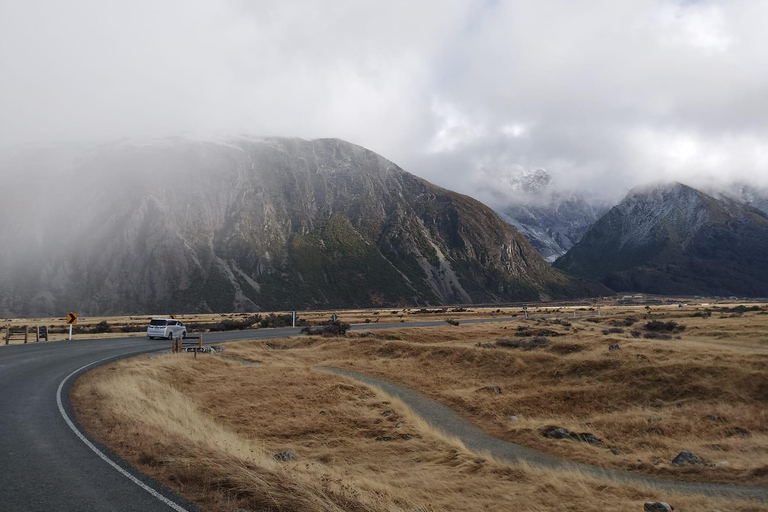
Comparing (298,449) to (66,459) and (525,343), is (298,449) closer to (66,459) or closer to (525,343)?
(66,459)

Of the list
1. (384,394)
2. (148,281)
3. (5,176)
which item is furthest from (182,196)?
(384,394)

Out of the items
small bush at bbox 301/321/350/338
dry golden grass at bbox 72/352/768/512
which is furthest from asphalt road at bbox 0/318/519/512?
small bush at bbox 301/321/350/338

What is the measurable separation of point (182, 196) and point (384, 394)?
166152 millimetres

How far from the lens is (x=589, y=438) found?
17.0 m

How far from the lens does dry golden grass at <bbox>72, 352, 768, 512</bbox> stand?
9.16 metres

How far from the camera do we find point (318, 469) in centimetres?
1212

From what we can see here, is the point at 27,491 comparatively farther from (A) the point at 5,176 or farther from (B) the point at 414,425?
(A) the point at 5,176

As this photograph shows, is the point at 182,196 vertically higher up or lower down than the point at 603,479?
higher up

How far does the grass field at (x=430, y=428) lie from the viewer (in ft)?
33.6

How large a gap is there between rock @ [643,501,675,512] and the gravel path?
2.48 metres

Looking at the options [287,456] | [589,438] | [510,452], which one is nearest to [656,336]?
[589,438]

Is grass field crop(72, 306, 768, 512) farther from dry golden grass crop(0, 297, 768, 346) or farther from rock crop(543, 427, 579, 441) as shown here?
dry golden grass crop(0, 297, 768, 346)

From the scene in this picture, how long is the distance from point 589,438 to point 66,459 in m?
15.4

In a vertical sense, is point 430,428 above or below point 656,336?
below
